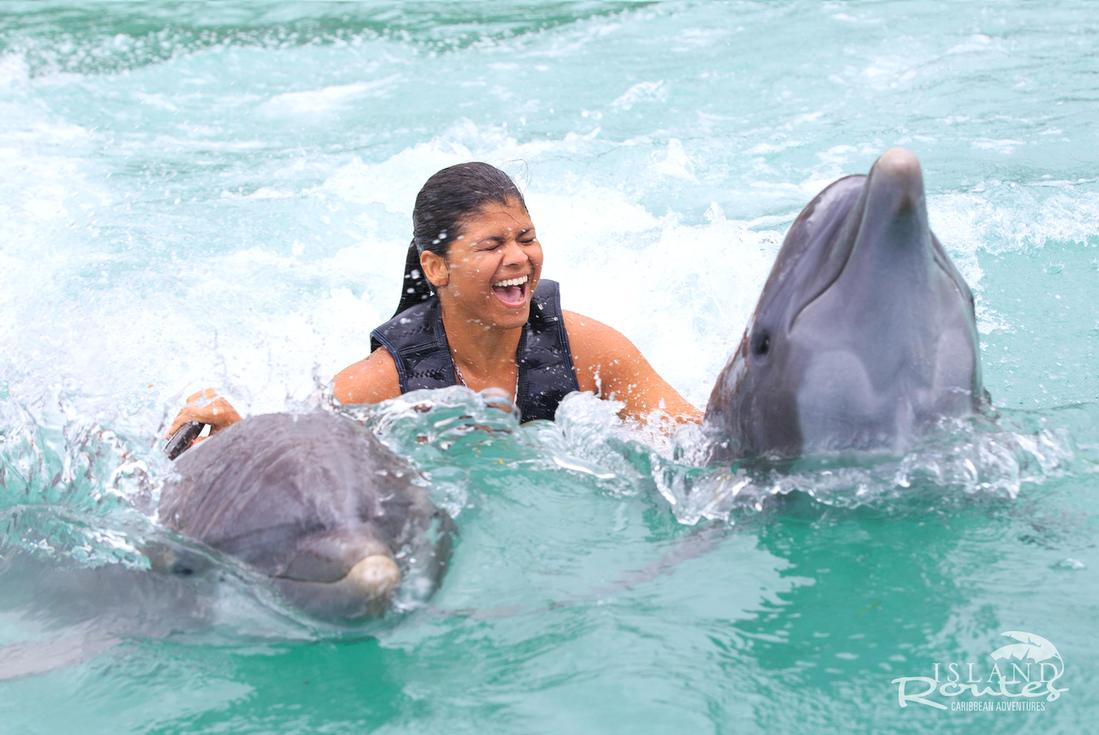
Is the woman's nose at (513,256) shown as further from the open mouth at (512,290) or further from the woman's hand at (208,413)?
the woman's hand at (208,413)

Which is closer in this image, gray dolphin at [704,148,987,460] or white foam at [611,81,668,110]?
gray dolphin at [704,148,987,460]

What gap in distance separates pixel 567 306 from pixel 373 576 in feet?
15.3

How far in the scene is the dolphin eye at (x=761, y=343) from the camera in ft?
12.5

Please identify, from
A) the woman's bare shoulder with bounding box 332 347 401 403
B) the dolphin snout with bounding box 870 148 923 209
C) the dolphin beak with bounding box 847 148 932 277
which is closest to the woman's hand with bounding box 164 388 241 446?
the woman's bare shoulder with bounding box 332 347 401 403

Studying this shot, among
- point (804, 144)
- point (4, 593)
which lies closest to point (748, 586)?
point (4, 593)

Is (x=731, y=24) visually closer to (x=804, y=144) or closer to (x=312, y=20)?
(x=804, y=144)

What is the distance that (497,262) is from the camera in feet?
15.6

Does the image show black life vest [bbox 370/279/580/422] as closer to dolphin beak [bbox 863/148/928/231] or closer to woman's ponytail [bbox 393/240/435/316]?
woman's ponytail [bbox 393/240/435/316]

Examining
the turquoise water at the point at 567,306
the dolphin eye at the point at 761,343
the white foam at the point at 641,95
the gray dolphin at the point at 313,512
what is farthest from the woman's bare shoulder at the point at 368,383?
the white foam at the point at 641,95

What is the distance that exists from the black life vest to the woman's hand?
25.4 inches

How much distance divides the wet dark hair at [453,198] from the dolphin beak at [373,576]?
186cm

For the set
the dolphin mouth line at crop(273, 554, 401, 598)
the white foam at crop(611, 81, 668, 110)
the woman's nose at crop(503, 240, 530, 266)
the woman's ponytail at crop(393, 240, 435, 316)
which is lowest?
the dolphin mouth line at crop(273, 554, 401, 598)

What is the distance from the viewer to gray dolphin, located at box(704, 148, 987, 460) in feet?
11.6

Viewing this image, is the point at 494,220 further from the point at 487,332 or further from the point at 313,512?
the point at 313,512
